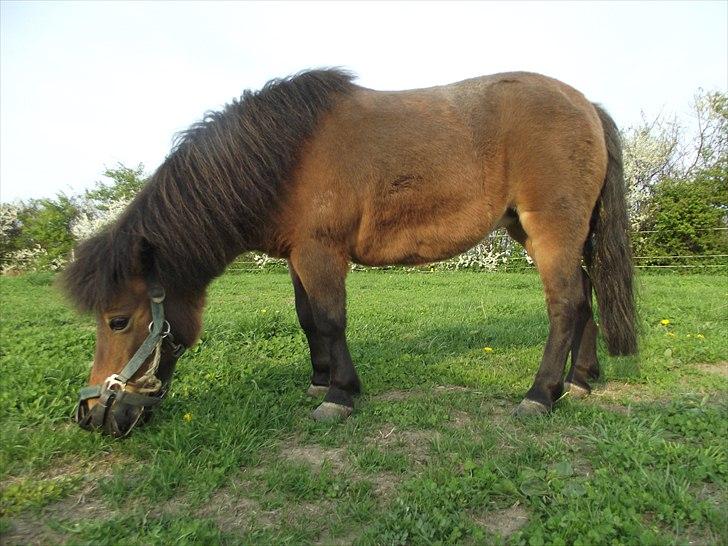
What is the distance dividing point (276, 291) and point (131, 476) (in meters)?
9.29

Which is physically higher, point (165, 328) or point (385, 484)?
point (165, 328)

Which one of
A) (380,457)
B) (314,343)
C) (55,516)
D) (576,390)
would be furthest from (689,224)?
(55,516)

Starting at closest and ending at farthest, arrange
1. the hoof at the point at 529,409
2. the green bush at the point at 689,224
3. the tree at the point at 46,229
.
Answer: the hoof at the point at 529,409 → the green bush at the point at 689,224 → the tree at the point at 46,229

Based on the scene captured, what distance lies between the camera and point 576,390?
3564 millimetres

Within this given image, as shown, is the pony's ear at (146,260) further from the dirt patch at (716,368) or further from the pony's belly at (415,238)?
the dirt patch at (716,368)

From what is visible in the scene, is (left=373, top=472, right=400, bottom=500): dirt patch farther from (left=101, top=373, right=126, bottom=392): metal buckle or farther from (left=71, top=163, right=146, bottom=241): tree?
(left=71, top=163, right=146, bottom=241): tree

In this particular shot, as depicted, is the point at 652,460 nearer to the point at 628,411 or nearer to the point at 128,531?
the point at 628,411

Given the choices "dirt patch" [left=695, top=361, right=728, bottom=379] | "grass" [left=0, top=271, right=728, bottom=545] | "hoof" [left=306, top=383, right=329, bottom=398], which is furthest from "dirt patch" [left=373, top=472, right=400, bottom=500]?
"dirt patch" [left=695, top=361, right=728, bottom=379]

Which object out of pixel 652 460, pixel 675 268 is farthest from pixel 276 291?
pixel 675 268

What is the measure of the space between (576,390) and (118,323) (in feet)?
10.8

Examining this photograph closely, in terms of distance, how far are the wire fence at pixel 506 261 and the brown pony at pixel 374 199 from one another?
10.9m

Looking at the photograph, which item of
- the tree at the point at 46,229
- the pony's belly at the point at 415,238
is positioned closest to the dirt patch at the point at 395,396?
the pony's belly at the point at 415,238

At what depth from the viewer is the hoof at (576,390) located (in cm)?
354

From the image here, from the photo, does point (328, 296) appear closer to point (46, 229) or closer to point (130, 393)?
point (130, 393)
